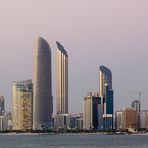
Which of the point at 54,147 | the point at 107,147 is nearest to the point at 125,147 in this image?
the point at 107,147

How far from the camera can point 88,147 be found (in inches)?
5856

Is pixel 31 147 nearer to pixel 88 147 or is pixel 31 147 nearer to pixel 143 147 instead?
pixel 88 147

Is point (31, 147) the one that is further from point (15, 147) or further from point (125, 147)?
point (125, 147)

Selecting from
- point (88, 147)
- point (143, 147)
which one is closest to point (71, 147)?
point (88, 147)

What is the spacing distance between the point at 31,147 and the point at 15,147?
353 centimetres

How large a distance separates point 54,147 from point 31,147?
4.63 metres

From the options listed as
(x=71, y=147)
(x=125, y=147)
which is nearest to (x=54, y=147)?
(x=71, y=147)

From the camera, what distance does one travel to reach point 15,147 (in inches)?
5930

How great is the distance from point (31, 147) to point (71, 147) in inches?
316

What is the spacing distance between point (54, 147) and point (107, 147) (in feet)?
34.9

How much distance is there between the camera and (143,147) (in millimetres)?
145000

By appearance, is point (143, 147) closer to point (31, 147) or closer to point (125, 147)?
point (125, 147)

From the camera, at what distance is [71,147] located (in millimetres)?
148875

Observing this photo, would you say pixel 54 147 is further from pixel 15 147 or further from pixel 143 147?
pixel 143 147
